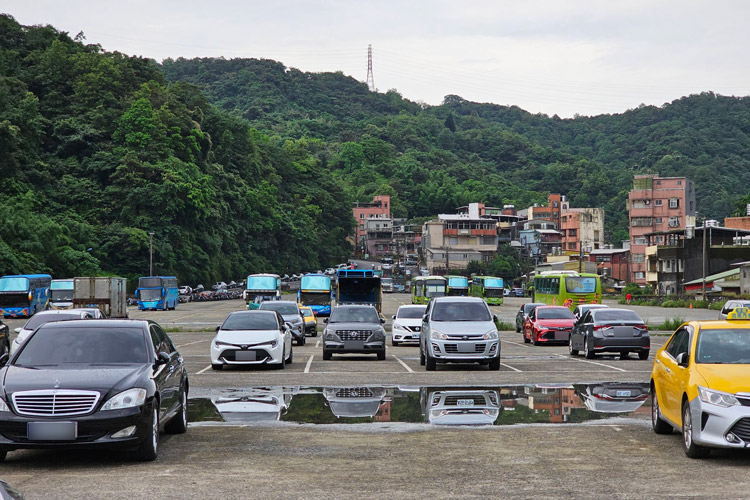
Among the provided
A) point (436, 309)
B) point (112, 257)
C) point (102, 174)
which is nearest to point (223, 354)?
point (436, 309)

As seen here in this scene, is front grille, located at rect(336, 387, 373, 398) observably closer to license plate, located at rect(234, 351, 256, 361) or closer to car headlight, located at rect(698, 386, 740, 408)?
license plate, located at rect(234, 351, 256, 361)

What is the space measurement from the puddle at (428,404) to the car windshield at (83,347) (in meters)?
2.74

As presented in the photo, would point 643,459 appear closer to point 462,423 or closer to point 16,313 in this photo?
point 462,423

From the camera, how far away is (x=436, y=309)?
2356 cm

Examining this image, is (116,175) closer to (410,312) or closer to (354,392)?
(410,312)

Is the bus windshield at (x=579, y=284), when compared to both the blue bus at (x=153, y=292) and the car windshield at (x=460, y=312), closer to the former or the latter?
the car windshield at (x=460, y=312)

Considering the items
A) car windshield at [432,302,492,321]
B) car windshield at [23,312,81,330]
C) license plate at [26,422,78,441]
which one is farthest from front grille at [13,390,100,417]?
car windshield at [23,312,81,330]

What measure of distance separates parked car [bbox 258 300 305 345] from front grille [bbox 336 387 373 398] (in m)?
15.5

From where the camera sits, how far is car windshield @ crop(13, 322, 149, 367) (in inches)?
449

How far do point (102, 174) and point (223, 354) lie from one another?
8852 centimetres

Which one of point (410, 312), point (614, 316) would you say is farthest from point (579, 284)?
point (614, 316)

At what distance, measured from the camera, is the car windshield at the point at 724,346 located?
1124cm

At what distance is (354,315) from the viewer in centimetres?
2761

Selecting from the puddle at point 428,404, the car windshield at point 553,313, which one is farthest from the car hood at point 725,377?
the car windshield at point 553,313
